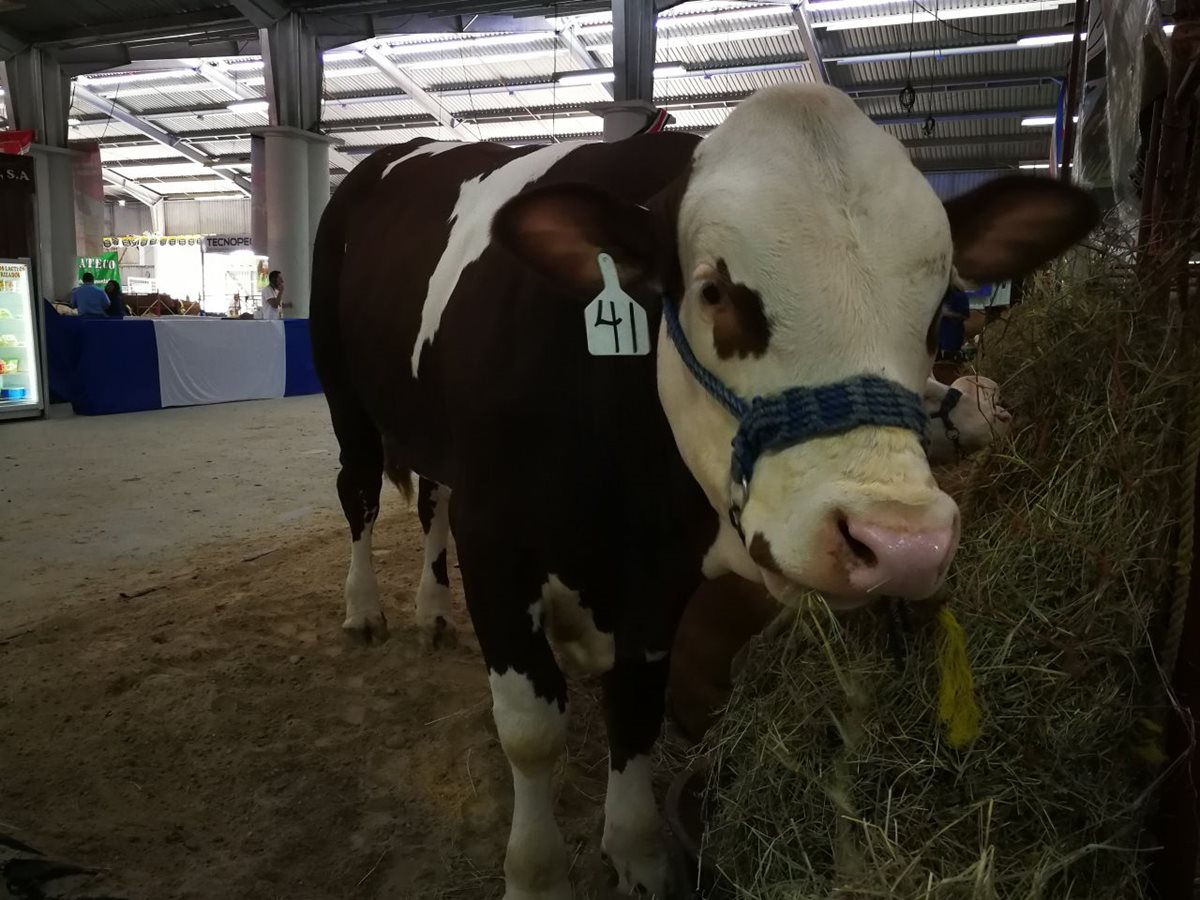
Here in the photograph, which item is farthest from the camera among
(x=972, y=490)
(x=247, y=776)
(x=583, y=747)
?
(x=583, y=747)

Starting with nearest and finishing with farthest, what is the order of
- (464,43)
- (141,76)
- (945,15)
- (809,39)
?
(945,15) → (809,39) → (464,43) → (141,76)

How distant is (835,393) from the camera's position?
1.18 meters

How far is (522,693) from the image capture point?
6.19 feet

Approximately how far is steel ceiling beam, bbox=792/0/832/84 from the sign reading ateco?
20181 mm

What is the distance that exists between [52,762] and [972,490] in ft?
7.93

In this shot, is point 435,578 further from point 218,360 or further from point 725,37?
point 725,37

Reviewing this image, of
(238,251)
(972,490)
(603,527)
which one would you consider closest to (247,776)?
(603,527)

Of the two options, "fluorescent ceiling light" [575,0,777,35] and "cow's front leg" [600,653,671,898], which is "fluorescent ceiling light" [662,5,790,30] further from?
"cow's front leg" [600,653,671,898]

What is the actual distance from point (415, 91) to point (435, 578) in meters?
16.7

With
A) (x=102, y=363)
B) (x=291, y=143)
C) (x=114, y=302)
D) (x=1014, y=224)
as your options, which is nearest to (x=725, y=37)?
(x=291, y=143)

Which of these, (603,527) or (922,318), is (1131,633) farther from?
(603,527)

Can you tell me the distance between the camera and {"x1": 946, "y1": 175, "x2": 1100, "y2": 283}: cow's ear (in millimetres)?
1496

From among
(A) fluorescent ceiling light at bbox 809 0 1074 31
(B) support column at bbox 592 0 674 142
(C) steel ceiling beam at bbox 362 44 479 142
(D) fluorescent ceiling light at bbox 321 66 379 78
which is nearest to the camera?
(B) support column at bbox 592 0 674 142

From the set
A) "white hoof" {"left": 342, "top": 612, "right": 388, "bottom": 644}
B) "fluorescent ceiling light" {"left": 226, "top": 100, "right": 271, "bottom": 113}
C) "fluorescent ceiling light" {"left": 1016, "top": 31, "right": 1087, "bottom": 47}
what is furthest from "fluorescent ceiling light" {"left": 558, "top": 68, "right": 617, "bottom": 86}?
"white hoof" {"left": 342, "top": 612, "right": 388, "bottom": 644}
